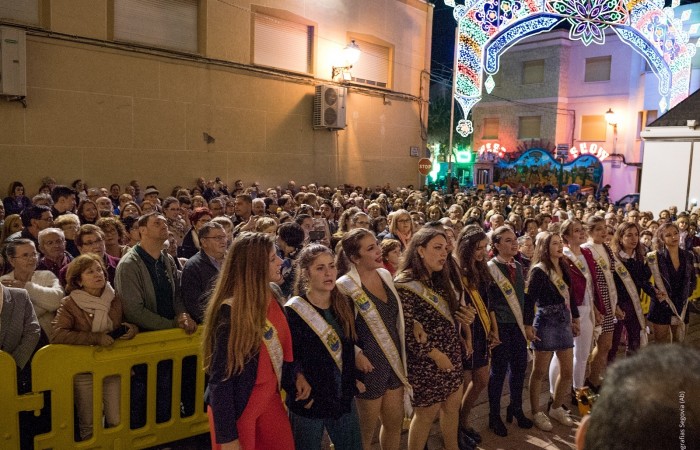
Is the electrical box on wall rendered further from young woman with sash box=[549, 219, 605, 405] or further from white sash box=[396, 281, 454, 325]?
young woman with sash box=[549, 219, 605, 405]

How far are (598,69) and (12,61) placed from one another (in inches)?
1272

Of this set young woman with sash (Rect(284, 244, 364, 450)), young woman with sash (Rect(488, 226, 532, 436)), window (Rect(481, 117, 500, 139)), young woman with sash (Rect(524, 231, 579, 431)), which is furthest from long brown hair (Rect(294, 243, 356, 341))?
window (Rect(481, 117, 500, 139))

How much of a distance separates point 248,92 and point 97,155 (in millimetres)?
4608

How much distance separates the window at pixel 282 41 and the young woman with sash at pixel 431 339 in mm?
→ 12682

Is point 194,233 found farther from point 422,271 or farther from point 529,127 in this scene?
point 529,127

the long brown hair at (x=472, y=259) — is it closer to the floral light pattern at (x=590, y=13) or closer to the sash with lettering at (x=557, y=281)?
the sash with lettering at (x=557, y=281)

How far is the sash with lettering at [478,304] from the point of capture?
462 cm

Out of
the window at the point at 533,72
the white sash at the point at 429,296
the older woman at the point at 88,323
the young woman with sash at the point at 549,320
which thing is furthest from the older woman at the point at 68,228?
the window at the point at 533,72

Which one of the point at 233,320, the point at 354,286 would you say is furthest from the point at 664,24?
the point at 233,320

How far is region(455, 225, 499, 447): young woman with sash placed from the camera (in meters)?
4.66

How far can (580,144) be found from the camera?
1337 inches

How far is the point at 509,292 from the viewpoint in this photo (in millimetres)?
4965

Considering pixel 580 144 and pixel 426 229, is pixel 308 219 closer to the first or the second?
pixel 426 229

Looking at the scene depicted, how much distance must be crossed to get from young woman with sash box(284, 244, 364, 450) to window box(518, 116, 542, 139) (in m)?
34.9
